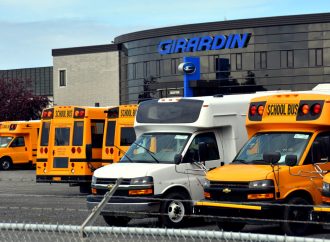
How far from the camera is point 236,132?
52.5 feet

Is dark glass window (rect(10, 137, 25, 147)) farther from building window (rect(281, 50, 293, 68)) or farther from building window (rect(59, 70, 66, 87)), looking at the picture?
building window (rect(59, 70, 66, 87))

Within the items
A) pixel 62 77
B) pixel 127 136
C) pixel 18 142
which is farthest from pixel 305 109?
pixel 62 77

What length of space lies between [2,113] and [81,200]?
42.8 m

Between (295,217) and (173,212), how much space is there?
2.60 metres

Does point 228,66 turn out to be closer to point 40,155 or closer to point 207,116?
point 40,155

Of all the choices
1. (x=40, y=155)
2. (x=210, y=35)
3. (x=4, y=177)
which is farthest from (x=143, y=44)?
(x=40, y=155)

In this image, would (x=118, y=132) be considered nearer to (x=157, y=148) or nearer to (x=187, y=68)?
(x=157, y=148)

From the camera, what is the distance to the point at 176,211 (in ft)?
46.8

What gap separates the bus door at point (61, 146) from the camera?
2346 cm

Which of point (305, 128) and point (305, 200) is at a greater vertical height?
point (305, 128)

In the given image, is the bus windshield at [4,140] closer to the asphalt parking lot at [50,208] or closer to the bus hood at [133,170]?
the asphalt parking lot at [50,208]

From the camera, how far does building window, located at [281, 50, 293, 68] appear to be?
57438 millimetres

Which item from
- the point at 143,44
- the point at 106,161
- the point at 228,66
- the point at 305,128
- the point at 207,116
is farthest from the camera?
the point at 143,44

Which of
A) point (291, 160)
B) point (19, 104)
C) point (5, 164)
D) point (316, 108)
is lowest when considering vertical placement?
point (5, 164)
